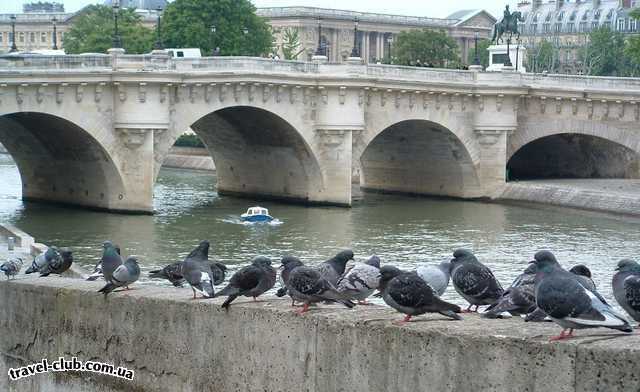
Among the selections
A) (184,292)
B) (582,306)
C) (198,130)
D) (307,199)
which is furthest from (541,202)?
(582,306)

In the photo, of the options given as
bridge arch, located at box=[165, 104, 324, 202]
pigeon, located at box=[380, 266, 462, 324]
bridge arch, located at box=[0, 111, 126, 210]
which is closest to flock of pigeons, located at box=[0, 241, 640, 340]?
pigeon, located at box=[380, 266, 462, 324]

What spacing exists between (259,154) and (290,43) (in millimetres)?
62835

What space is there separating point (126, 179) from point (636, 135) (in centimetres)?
2635

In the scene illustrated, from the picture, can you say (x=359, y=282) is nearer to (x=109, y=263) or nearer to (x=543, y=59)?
(x=109, y=263)

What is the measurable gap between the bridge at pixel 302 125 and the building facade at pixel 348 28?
6647 centimetres

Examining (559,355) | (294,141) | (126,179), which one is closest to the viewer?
(559,355)

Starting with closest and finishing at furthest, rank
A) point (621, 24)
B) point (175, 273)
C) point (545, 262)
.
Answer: point (545, 262) → point (175, 273) → point (621, 24)

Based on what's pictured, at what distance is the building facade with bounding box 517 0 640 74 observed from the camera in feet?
515

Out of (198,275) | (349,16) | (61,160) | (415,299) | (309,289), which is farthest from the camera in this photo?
(349,16)

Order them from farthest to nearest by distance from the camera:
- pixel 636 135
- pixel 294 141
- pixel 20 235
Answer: pixel 636 135 → pixel 294 141 → pixel 20 235

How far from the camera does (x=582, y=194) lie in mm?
64438

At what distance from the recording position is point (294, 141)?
65.4 metres

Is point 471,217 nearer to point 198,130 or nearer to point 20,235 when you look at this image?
point 198,130

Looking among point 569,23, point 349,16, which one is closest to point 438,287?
point 349,16
